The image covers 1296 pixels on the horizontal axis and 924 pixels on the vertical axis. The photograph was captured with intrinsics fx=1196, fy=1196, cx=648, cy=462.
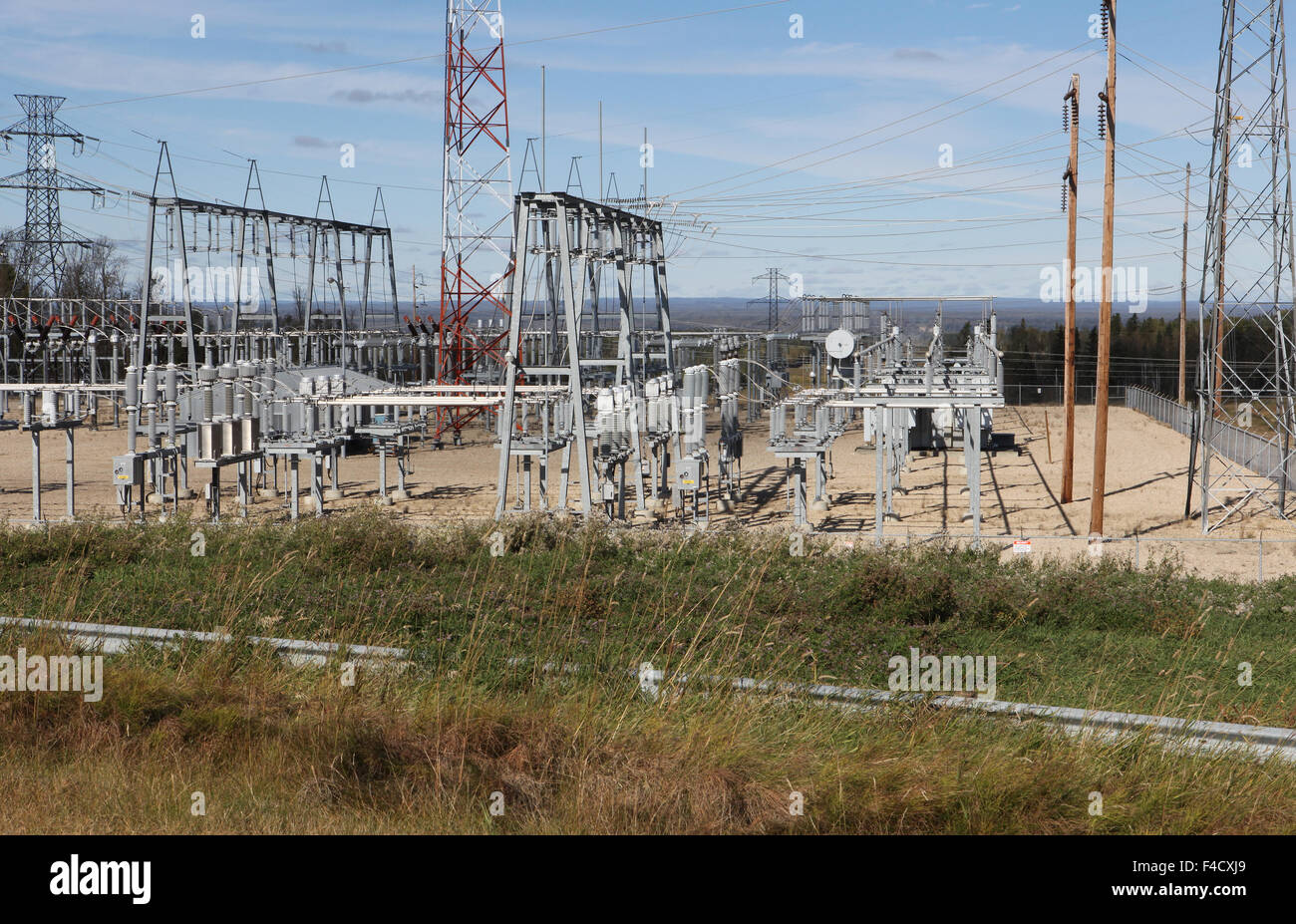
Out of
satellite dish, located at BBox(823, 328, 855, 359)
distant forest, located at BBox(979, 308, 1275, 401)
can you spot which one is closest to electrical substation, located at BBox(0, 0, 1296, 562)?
satellite dish, located at BBox(823, 328, 855, 359)

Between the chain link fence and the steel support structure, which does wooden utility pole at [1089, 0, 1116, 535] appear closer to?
the chain link fence

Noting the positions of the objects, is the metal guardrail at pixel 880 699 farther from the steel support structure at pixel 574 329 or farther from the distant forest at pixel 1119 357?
the distant forest at pixel 1119 357

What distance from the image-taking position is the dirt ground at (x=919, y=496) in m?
16.0

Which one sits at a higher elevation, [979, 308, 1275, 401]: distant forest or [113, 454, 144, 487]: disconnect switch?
[979, 308, 1275, 401]: distant forest

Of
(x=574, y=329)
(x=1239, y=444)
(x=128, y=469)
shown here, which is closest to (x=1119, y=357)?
(x=1239, y=444)

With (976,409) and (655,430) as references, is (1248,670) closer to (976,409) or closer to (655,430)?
(976,409)

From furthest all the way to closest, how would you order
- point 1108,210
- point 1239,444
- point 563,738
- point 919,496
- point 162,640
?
point 1239,444 < point 919,496 < point 1108,210 < point 162,640 < point 563,738

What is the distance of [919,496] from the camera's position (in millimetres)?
23156

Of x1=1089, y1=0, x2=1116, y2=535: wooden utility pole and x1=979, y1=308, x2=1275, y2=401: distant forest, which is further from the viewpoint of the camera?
x1=979, y1=308, x2=1275, y2=401: distant forest

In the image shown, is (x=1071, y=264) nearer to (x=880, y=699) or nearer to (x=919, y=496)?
(x=919, y=496)

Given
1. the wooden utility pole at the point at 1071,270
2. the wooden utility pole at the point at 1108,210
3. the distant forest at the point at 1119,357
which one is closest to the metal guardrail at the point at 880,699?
the wooden utility pole at the point at 1108,210

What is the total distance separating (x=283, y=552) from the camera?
10.2m

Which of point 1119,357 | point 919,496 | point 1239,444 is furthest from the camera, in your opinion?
point 1119,357

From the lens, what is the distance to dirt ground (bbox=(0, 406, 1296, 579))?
1598 cm
